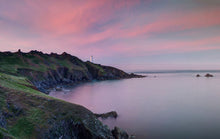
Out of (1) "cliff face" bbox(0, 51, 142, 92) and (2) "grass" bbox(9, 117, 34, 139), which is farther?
(1) "cliff face" bbox(0, 51, 142, 92)

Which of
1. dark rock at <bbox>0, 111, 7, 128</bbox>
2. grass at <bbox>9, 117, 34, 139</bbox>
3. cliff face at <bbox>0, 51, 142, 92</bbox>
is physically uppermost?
cliff face at <bbox>0, 51, 142, 92</bbox>

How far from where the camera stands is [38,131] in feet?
34.8

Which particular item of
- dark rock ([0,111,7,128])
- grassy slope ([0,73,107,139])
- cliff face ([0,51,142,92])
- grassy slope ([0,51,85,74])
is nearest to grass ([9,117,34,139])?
grassy slope ([0,73,107,139])

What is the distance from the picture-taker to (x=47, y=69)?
8675 cm

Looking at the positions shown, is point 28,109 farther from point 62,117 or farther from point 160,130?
point 160,130

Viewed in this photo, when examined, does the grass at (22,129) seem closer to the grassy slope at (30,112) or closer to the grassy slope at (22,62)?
the grassy slope at (30,112)

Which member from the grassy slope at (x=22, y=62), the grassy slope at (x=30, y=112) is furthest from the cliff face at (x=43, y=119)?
the grassy slope at (x=22, y=62)

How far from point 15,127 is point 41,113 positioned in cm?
241

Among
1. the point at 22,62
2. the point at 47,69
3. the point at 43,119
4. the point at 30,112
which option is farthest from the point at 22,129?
the point at 22,62

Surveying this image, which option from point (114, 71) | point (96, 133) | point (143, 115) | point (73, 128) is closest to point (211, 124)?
point (143, 115)

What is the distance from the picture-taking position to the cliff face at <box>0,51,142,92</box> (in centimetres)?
6644

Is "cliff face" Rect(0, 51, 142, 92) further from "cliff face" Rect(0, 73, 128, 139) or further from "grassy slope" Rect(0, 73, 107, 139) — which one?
"cliff face" Rect(0, 73, 128, 139)

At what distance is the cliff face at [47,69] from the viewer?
66438 millimetres

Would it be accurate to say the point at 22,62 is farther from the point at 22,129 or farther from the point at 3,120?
the point at 22,129
